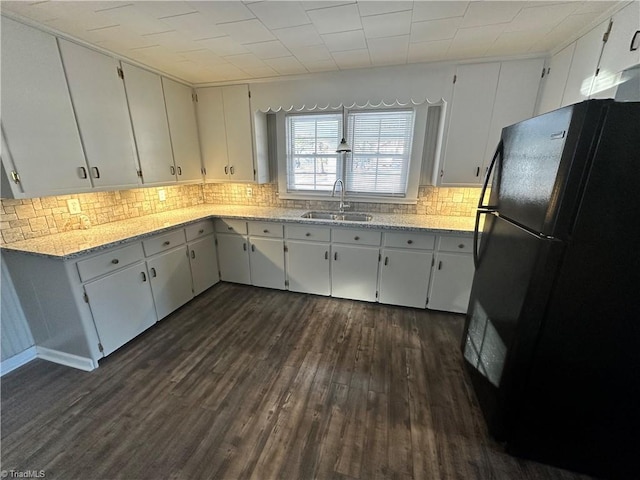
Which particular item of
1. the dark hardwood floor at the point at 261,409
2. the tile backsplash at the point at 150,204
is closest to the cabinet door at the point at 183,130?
the tile backsplash at the point at 150,204

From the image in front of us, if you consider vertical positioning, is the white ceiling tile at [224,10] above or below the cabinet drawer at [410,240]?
above

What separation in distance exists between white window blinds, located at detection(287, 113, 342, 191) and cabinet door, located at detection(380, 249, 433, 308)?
1.25 meters

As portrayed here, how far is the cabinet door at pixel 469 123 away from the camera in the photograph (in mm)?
2354

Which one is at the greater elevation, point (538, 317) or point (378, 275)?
point (538, 317)

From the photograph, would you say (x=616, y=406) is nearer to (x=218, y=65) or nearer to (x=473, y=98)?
(x=473, y=98)

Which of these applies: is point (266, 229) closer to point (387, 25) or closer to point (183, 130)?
point (183, 130)

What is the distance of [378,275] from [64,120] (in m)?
2.98

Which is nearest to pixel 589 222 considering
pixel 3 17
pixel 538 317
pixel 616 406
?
pixel 538 317

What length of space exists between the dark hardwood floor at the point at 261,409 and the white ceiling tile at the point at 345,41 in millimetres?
2443

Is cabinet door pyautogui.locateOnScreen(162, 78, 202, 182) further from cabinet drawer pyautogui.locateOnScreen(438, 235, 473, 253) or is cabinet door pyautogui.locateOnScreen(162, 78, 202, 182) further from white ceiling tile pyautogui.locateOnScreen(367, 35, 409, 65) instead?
cabinet drawer pyautogui.locateOnScreen(438, 235, 473, 253)

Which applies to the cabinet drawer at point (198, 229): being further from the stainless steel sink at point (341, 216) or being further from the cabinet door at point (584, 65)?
the cabinet door at point (584, 65)

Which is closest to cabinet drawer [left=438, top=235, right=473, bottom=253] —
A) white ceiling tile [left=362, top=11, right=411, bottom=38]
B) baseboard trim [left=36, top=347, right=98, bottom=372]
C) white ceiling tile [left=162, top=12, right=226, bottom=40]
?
white ceiling tile [left=362, top=11, right=411, bottom=38]

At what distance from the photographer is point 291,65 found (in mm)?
2518

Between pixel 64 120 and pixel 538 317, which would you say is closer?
pixel 538 317
